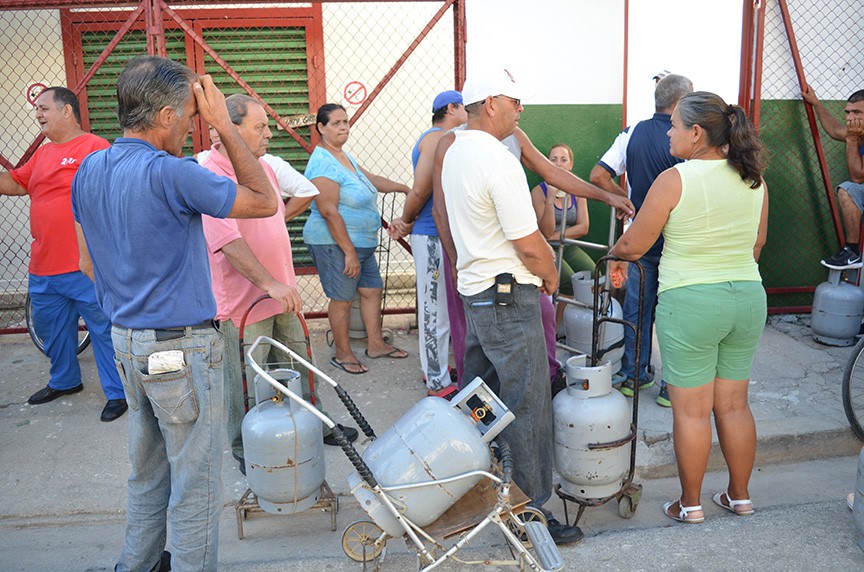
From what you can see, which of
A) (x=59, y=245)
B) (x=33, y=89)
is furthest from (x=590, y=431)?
(x=33, y=89)

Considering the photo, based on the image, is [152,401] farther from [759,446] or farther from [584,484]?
[759,446]

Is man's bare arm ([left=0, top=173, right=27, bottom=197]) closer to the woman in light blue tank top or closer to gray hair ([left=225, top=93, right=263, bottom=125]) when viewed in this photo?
gray hair ([left=225, top=93, right=263, bottom=125])

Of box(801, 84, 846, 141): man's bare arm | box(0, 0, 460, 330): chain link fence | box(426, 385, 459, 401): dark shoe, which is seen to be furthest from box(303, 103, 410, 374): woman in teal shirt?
box(801, 84, 846, 141): man's bare arm

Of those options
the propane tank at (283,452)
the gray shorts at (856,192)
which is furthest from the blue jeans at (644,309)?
the gray shorts at (856,192)

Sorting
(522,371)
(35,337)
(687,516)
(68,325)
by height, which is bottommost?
(687,516)

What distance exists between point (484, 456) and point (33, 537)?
2273 millimetres

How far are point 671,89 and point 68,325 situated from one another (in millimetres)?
3988

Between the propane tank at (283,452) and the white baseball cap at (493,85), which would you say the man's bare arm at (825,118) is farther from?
the propane tank at (283,452)

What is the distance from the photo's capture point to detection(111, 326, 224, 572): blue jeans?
2.70 metres

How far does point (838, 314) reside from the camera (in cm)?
569

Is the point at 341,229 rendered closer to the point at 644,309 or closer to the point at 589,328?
the point at 589,328

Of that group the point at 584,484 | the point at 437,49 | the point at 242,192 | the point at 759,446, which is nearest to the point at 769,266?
the point at 759,446

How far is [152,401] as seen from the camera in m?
2.71

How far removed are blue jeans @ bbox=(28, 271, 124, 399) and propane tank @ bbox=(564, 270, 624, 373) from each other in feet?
9.30
